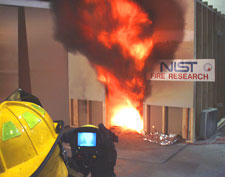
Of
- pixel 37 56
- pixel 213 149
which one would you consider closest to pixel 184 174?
pixel 213 149

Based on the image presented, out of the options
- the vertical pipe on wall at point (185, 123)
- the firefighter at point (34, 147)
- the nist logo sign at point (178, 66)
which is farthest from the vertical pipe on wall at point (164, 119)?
the firefighter at point (34, 147)

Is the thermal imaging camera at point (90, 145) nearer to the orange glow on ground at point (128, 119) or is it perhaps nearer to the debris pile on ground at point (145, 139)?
the debris pile on ground at point (145, 139)

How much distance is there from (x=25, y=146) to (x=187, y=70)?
21.9 feet

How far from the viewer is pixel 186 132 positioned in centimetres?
841

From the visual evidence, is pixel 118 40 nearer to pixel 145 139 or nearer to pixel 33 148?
pixel 145 139

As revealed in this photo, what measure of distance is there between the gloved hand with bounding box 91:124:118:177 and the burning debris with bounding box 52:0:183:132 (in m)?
6.28

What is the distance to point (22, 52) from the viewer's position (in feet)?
30.1

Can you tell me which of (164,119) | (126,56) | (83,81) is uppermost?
(126,56)

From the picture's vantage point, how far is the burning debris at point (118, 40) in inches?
343

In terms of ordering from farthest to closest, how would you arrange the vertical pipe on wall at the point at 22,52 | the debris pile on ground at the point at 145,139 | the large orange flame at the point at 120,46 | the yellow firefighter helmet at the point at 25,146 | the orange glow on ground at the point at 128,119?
1. the orange glow on ground at the point at 128,119
2. the vertical pipe on wall at the point at 22,52
3. the large orange flame at the point at 120,46
4. the debris pile on ground at the point at 145,139
5. the yellow firefighter helmet at the point at 25,146

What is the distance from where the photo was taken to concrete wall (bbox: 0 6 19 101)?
880 centimetres

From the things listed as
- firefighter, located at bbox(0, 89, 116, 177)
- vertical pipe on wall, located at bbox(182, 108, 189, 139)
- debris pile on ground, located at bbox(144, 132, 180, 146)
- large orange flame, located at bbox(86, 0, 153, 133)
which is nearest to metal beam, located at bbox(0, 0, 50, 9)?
large orange flame, located at bbox(86, 0, 153, 133)

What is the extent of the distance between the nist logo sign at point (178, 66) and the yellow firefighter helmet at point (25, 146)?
6.30 meters

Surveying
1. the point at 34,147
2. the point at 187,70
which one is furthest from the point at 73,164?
the point at 187,70
